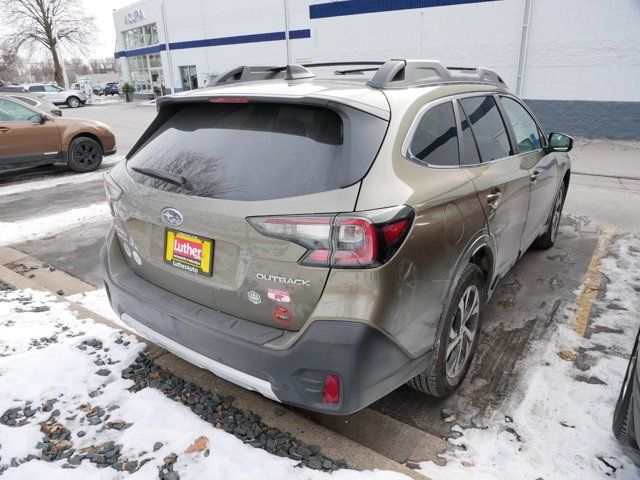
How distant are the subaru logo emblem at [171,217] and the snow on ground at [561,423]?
65.6 inches

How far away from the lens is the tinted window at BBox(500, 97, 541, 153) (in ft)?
12.2

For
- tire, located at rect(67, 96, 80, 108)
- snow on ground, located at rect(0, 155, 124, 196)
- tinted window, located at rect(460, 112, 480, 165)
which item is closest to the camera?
tinted window, located at rect(460, 112, 480, 165)

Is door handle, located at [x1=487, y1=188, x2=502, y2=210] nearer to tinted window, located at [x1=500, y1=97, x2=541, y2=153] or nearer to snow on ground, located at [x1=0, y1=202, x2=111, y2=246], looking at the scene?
tinted window, located at [x1=500, y1=97, x2=541, y2=153]

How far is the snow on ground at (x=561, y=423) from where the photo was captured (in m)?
2.28

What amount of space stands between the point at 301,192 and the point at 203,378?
4.94 feet

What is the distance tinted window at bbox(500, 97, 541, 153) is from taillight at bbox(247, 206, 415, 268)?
2199mm

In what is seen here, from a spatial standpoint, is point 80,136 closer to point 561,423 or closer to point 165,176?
point 165,176

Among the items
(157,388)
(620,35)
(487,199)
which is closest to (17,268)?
(157,388)

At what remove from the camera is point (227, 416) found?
260 cm

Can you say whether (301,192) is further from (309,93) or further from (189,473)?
(189,473)

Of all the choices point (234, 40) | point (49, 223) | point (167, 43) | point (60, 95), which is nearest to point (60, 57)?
point (60, 95)

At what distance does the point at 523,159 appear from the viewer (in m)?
3.58

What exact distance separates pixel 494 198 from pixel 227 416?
199cm

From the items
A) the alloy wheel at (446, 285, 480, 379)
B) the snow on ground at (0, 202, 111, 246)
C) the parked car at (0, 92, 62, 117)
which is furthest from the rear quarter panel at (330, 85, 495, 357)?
the parked car at (0, 92, 62, 117)
